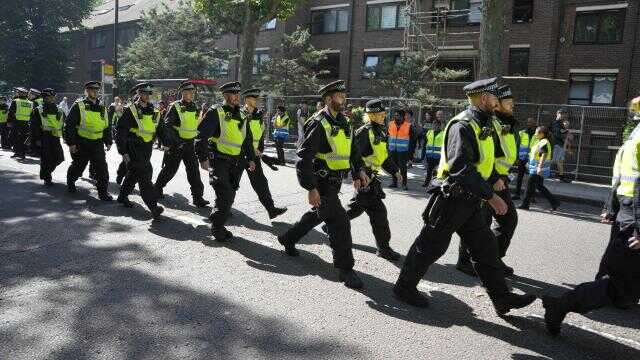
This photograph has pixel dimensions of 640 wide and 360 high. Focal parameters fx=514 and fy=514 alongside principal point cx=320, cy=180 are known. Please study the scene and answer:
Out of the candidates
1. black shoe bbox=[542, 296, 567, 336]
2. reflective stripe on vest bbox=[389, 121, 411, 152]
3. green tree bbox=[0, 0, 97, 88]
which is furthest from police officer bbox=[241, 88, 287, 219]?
green tree bbox=[0, 0, 97, 88]

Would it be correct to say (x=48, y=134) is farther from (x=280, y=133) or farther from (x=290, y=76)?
(x=290, y=76)

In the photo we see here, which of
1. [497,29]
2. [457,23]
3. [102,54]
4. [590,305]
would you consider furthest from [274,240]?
[102,54]

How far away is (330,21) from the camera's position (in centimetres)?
2877

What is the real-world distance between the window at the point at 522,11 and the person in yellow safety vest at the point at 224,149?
1889 centimetres

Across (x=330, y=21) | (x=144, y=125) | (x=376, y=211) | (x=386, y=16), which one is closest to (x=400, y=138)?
(x=144, y=125)

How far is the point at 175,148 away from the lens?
8102mm

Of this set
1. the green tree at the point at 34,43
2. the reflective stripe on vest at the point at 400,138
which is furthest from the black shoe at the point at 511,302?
the green tree at the point at 34,43

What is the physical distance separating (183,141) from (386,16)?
67.6ft

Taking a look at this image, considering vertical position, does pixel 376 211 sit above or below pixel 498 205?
below

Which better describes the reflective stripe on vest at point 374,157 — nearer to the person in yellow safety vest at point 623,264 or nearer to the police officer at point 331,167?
the police officer at point 331,167

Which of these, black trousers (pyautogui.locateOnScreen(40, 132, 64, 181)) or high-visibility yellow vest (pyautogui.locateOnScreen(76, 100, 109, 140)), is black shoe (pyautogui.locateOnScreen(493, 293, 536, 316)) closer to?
high-visibility yellow vest (pyautogui.locateOnScreen(76, 100, 109, 140))

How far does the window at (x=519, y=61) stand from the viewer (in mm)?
21734

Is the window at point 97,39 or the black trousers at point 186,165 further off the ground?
the window at point 97,39

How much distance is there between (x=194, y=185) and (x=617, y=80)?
18.1m
